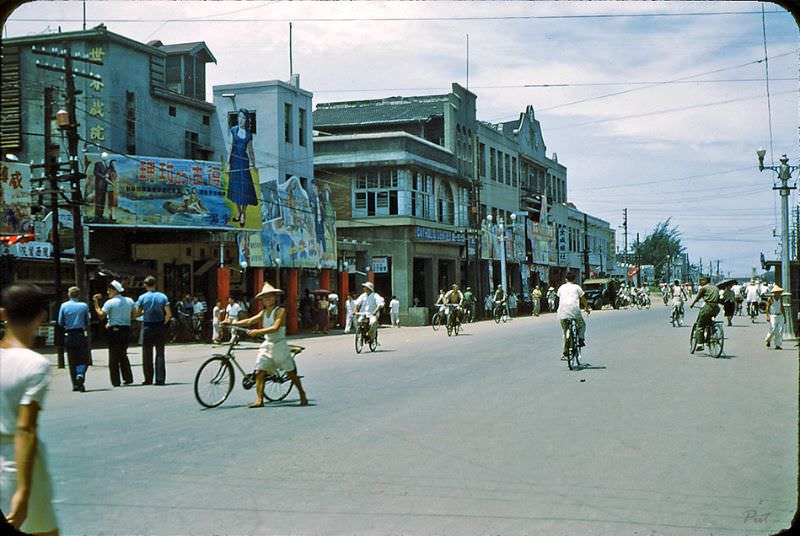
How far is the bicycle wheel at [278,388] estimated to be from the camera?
11.9 m

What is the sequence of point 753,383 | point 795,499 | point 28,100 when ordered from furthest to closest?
point 28,100 → point 753,383 → point 795,499

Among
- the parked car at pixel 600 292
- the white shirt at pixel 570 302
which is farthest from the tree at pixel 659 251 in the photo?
the white shirt at pixel 570 302

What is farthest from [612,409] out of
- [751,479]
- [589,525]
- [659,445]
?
[589,525]

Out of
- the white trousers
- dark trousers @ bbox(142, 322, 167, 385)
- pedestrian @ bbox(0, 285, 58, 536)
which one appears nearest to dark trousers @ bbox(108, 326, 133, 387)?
dark trousers @ bbox(142, 322, 167, 385)

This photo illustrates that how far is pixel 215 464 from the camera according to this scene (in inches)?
302

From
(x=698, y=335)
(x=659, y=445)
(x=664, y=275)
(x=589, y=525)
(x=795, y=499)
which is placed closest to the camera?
(x=589, y=525)

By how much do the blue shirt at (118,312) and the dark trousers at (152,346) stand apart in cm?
37

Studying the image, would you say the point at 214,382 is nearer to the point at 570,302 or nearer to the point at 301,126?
the point at 570,302

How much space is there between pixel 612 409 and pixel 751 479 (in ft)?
12.7

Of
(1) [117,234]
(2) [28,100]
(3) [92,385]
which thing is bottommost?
(3) [92,385]

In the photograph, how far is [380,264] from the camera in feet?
Result: 154

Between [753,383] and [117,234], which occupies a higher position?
[117,234]

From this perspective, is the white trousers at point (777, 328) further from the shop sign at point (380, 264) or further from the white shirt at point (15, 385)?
the shop sign at point (380, 264)

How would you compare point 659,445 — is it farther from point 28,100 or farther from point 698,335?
point 28,100
